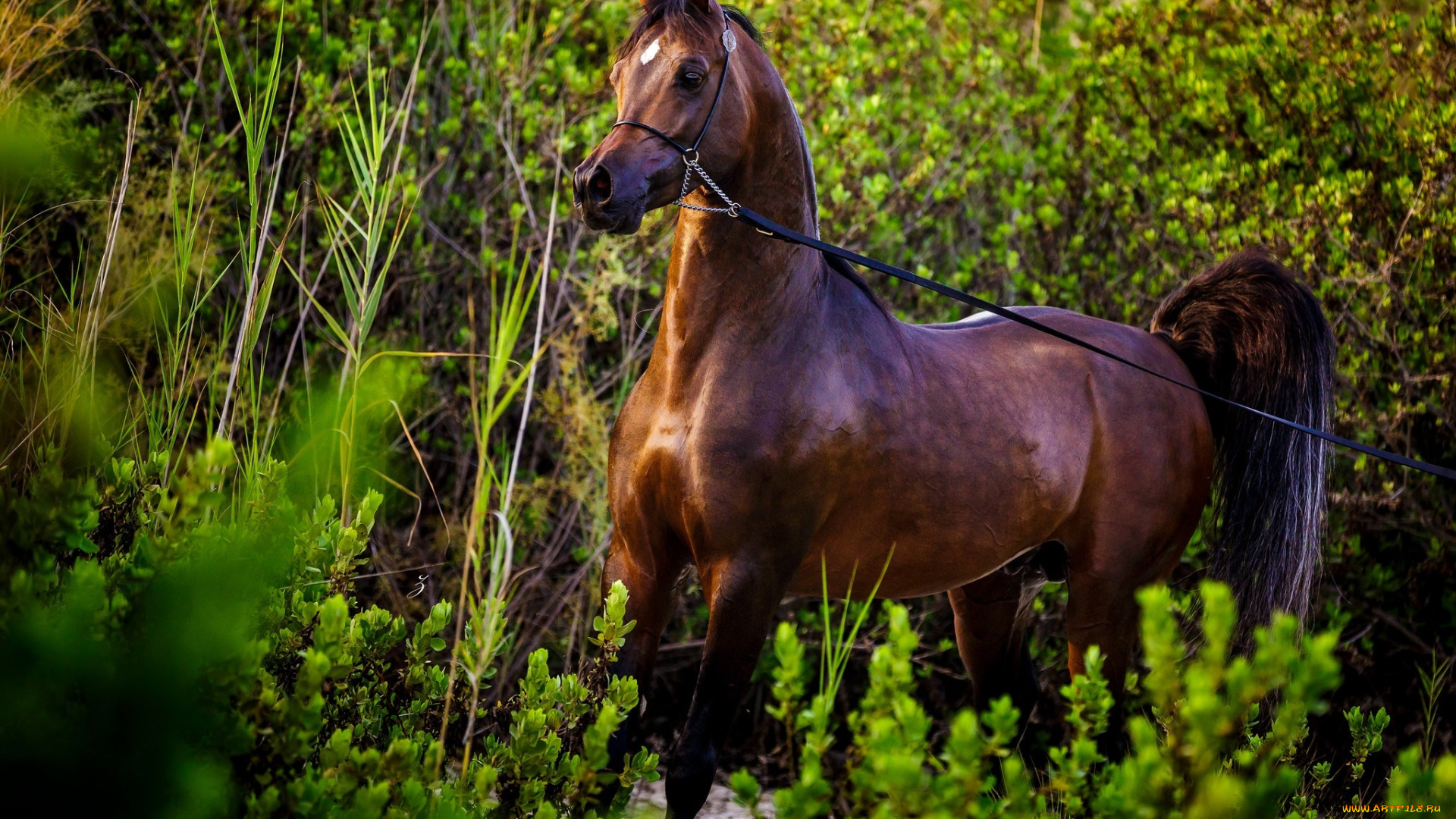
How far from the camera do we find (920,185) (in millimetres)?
5215

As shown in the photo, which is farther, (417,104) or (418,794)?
(417,104)

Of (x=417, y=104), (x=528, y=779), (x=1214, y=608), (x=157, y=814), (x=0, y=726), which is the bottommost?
(x=528, y=779)

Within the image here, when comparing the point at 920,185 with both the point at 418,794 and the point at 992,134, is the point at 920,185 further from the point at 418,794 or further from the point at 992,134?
the point at 418,794

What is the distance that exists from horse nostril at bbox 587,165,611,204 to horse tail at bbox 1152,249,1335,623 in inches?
76.7

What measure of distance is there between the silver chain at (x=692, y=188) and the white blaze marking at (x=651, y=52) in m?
0.22

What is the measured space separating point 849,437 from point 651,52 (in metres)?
0.90

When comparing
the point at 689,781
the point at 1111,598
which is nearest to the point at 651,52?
the point at 689,781

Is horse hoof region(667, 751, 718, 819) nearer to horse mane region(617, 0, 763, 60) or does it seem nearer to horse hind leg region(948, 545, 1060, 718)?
horse hind leg region(948, 545, 1060, 718)

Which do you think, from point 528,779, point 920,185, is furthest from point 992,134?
point 528,779

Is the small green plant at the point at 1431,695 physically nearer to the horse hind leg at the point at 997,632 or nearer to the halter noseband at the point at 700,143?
the horse hind leg at the point at 997,632

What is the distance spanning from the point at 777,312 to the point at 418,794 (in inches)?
48.8

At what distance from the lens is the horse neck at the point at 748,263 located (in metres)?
2.47

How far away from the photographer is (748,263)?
2.48 meters

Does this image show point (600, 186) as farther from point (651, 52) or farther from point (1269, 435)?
point (1269, 435)
